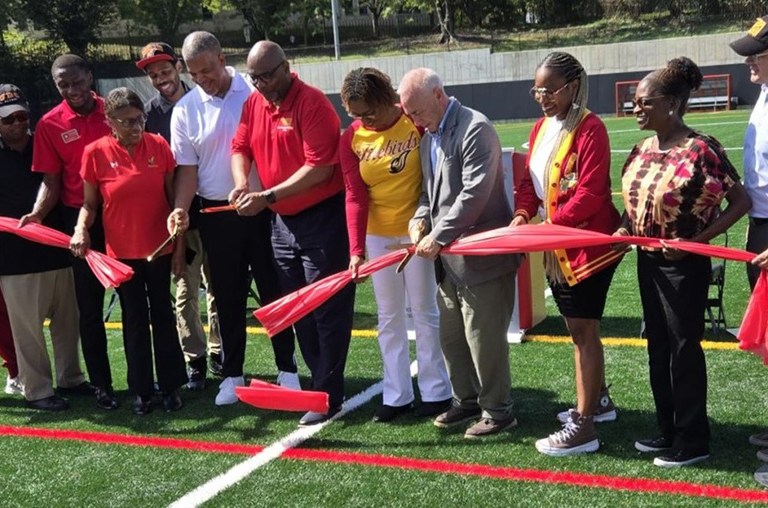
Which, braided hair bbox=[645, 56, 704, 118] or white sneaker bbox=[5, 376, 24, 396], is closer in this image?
braided hair bbox=[645, 56, 704, 118]

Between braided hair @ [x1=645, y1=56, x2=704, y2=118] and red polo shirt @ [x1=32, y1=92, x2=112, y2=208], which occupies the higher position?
braided hair @ [x1=645, y1=56, x2=704, y2=118]

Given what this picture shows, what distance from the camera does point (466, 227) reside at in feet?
14.9

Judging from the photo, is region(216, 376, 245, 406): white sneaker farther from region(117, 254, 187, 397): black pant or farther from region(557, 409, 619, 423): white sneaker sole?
region(557, 409, 619, 423): white sneaker sole

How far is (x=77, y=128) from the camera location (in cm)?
562

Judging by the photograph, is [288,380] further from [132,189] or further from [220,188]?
[132,189]

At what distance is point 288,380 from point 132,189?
5.26 ft

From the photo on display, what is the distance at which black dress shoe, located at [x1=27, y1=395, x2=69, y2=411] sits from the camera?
5.90m

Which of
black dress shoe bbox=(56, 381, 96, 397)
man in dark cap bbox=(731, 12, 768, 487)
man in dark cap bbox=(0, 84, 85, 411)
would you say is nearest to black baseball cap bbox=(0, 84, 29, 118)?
man in dark cap bbox=(0, 84, 85, 411)

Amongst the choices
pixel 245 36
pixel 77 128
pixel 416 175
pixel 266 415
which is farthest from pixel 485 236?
pixel 245 36

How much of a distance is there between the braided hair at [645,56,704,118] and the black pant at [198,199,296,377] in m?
2.69

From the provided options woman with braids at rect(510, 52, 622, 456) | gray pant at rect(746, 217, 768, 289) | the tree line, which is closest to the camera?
gray pant at rect(746, 217, 768, 289)

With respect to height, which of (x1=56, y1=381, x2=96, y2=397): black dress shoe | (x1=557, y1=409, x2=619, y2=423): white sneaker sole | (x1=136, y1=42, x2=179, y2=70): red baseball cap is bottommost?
(x1=56, y1=381, x2=96, y2=397): black dress shoe

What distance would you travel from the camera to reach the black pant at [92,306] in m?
5.62

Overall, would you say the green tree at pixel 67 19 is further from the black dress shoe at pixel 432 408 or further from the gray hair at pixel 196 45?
the black dress shoe at pixel 432 408
